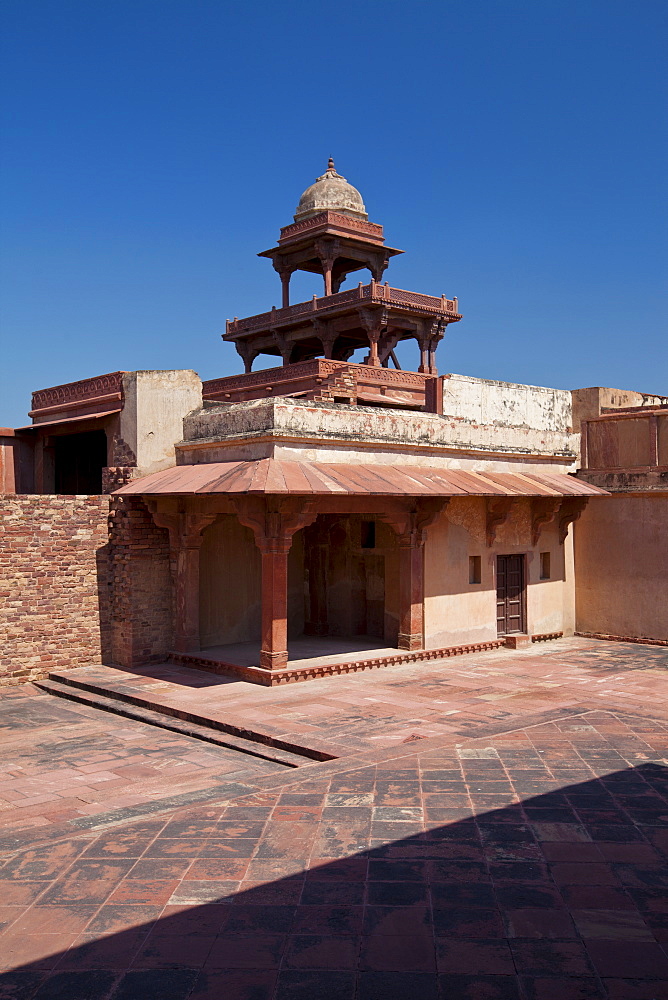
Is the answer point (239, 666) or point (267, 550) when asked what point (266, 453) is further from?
point (239, 666)

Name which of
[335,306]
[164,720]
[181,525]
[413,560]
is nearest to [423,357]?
[335,306]

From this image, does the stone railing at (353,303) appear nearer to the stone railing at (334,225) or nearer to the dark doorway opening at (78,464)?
the stone railing at (334,225)

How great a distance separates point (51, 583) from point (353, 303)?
14528 millimetres

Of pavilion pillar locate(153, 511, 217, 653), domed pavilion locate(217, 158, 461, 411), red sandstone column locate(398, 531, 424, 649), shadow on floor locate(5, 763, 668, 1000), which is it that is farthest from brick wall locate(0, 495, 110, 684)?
domed pavilion locate(217, 158, 461, 411)

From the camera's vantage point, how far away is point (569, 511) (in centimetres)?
1536

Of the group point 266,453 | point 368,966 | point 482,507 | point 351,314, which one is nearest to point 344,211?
point 351,314

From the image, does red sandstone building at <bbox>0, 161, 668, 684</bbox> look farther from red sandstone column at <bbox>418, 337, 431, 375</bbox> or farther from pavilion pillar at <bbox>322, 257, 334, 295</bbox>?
pavilion pillar at <bbox>322, 257, 334, 295</bbox>

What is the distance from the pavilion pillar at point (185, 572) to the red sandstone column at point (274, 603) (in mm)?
1642

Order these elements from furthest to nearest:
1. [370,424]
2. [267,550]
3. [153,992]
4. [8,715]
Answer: [370,424] < [267,550] < [8,715] < [153,992]

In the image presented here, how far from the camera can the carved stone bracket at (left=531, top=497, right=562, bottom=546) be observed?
14703 mm

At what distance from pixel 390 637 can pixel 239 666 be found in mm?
3004

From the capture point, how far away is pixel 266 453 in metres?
11.7

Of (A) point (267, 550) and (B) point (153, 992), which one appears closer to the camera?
(B) point (153, 992)

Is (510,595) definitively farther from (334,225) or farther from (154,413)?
(334,225)
